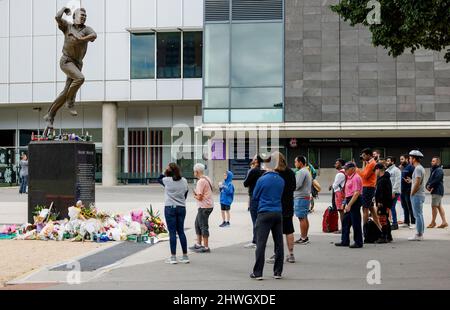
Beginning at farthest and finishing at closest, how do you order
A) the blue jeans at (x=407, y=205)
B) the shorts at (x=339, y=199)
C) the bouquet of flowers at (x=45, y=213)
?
the blue jeans at (x=407, y=205)
the bouquet of flowers at (x=45, y=213)
the shorts at (x=339, y=199)

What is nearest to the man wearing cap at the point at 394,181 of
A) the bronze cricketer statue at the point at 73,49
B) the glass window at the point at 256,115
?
the bronze cricketer statue at the point at 73,49

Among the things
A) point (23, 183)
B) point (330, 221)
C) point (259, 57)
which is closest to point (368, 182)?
point (330, 221)

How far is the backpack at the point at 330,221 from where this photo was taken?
15211 mm

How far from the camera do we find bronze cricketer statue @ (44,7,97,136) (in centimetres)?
1514

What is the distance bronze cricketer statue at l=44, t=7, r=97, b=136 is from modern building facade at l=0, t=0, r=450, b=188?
54.2 feet

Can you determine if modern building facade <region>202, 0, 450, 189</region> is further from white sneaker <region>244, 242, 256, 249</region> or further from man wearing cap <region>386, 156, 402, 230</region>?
white sneaker <region>244, 242, 256, 249</region>

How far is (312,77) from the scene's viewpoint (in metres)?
32.2

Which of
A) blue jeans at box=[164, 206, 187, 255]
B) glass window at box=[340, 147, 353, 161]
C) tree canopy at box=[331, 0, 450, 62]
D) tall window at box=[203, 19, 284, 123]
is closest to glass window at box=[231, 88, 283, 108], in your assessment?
tall window at box=[203, 19, 284, 123]

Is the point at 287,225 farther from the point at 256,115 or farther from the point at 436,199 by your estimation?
the point at 256,115

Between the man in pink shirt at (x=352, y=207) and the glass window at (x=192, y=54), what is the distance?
96.5 ft

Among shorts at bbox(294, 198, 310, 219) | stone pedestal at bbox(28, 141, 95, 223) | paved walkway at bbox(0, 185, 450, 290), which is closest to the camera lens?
paved walkway at bbox(0, 185, 450, 290)

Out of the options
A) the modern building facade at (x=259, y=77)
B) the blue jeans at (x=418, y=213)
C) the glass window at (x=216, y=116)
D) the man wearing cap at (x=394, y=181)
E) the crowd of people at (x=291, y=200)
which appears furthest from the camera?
the glass window at (x=216, y=116)

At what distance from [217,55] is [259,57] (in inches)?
86.8

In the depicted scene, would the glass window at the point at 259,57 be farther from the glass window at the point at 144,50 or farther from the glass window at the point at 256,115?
the glass window at the point at 144,50
